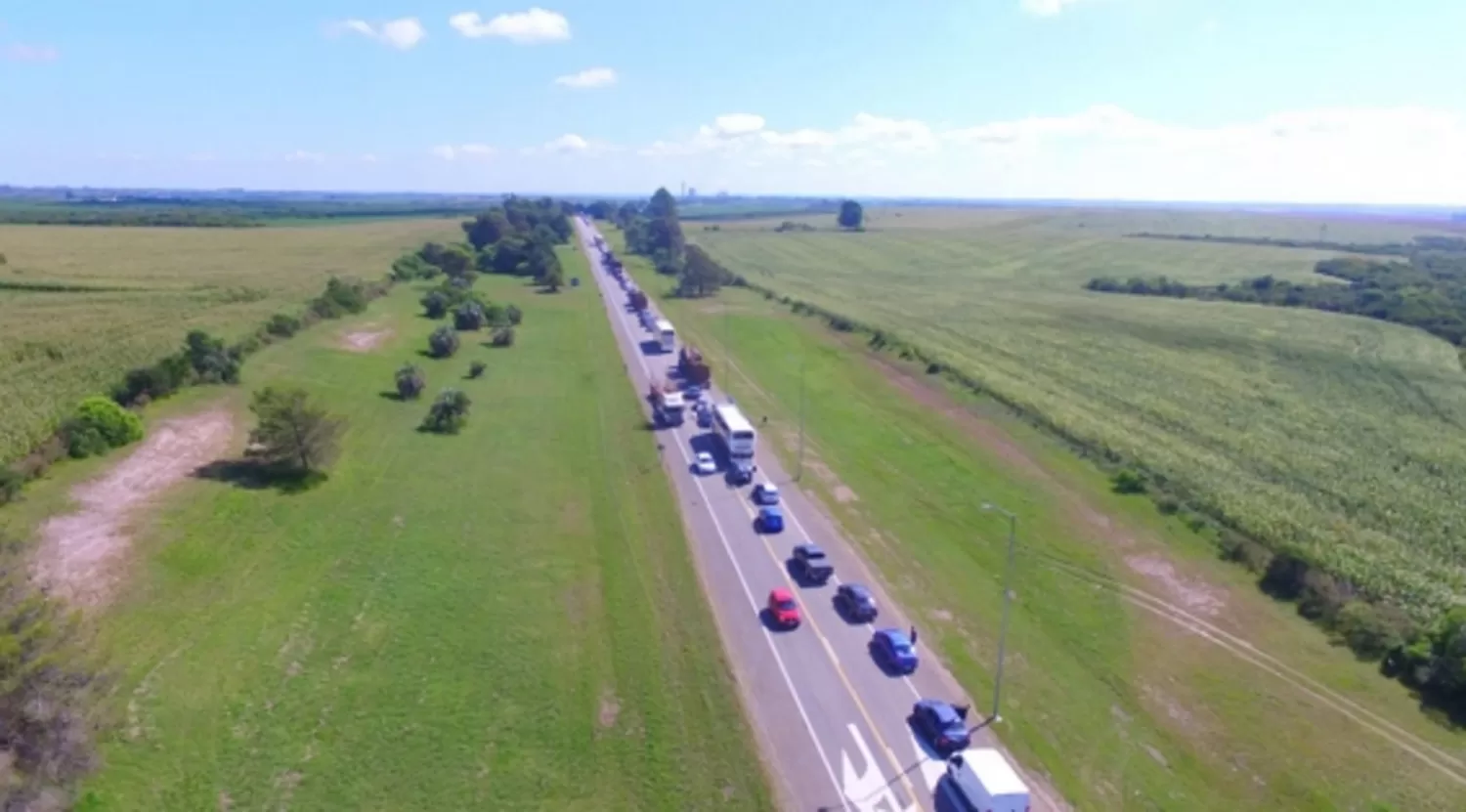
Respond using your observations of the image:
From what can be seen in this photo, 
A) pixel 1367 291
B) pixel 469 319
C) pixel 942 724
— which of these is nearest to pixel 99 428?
pixel 942 724

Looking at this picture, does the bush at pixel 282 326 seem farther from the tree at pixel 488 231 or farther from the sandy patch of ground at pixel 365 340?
the tree at pixel 488 231

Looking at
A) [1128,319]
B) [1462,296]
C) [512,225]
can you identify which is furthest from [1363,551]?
[512,225]

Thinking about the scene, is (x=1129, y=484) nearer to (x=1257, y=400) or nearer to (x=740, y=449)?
(x=740, y=449)

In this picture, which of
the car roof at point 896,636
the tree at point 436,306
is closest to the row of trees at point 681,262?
the tree at point 436,306

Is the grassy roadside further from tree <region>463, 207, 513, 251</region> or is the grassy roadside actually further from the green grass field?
tree <region>463, 207, 513, 251</region>

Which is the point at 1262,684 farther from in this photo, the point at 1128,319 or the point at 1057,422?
the point at 1128,319
